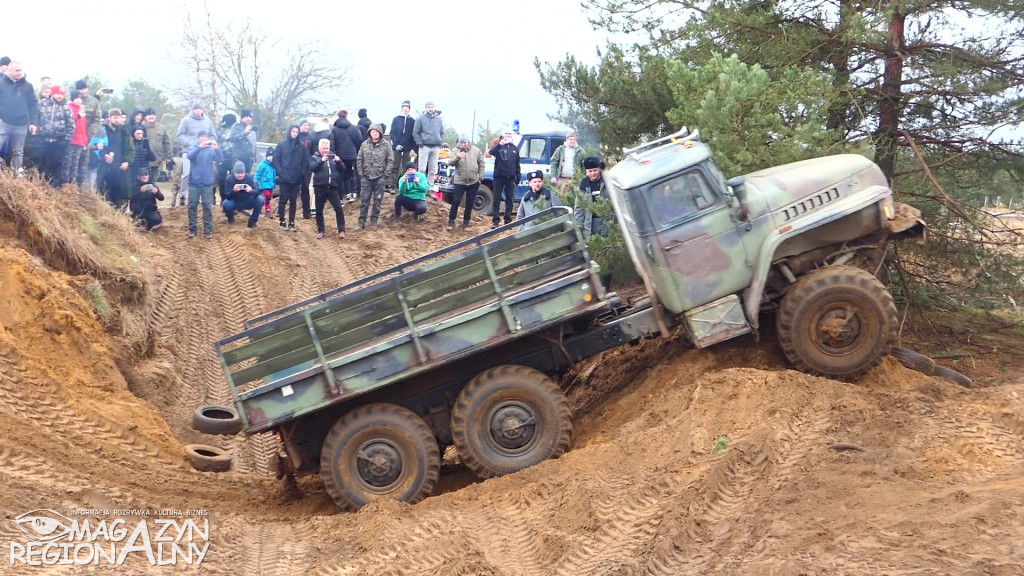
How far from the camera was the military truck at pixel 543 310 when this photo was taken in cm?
862

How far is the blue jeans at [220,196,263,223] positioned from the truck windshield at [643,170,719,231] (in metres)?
10.6

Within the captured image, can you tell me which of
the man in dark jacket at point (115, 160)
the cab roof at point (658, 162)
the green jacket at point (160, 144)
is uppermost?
the green jacket at point (160, 144)

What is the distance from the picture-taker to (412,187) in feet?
60.6

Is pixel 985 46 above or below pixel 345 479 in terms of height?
above

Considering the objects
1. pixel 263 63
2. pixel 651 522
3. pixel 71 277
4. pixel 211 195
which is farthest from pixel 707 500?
pixel 263 63

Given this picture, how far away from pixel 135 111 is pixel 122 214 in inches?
103

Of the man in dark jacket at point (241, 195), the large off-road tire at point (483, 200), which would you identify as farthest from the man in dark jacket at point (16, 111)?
Result: the large off-road tire at point (483, 200)

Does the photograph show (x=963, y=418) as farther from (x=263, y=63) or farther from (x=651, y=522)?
(x=263, y=63)

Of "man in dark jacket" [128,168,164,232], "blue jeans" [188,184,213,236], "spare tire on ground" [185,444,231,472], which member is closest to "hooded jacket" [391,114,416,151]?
"blue jeans" [188,184,213,236]

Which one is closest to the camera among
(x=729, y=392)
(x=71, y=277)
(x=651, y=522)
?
(x=651, y=522)

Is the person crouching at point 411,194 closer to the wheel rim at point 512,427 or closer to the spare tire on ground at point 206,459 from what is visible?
the spare tire on ground at point 206,459

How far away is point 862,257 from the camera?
9180 millimetres
